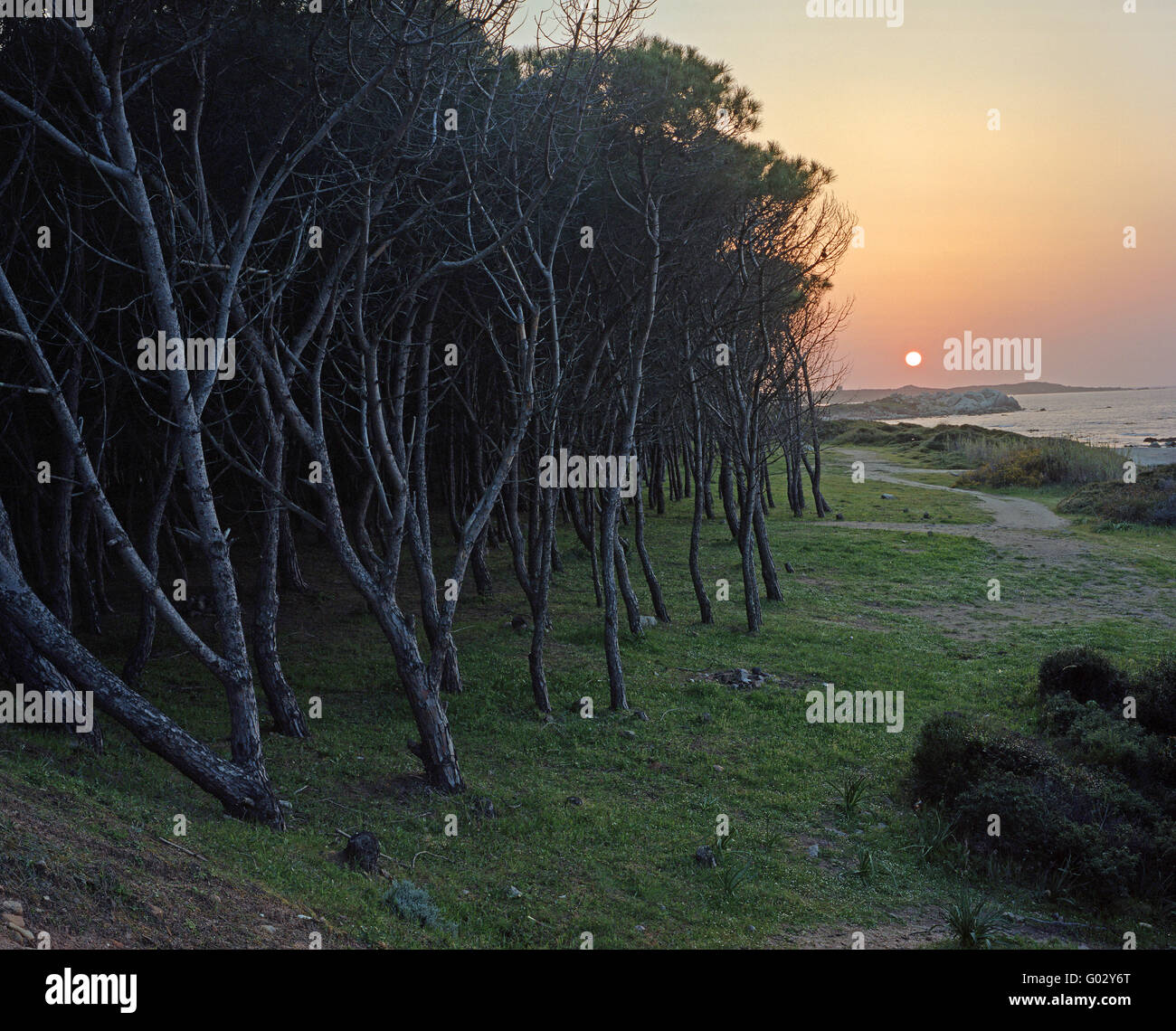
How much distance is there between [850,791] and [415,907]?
5738 mm

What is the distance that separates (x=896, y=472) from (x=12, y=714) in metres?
59.3

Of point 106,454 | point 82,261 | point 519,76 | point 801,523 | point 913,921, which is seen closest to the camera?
point 913,921

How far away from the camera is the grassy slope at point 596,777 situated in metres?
7.71

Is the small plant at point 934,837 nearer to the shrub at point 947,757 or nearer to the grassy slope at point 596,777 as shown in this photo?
the grassy slope at point 596,777

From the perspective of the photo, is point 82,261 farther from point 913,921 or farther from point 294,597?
point 913,921

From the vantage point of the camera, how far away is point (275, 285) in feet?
38.4

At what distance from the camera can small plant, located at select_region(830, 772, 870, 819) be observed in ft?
35.7

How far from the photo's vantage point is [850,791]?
11.0 m

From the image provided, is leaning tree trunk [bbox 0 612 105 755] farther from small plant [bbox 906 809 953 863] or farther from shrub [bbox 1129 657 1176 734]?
shrub [bbox 1129 657 1176 734]

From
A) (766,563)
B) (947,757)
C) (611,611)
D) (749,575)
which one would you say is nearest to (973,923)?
(947,757)

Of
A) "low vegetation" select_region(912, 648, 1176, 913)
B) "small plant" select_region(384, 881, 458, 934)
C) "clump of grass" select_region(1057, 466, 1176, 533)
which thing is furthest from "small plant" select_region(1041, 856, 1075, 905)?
"clump of grass" select_region(1057, 466, 1176, 533)

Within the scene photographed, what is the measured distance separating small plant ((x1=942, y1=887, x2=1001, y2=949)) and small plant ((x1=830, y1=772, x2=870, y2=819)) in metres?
2.34

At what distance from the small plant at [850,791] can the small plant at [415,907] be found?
5362 mm
